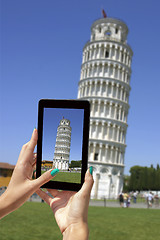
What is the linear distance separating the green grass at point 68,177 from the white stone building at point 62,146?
0.21 feet

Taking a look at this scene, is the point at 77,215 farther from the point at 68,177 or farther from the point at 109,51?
the point at 109,51

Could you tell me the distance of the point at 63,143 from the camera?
2.68 meters

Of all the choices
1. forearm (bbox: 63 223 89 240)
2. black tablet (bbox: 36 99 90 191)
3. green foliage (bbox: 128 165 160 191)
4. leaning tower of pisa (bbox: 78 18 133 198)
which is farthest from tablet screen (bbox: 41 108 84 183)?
green foliage (bbox: 128 165 160 191)

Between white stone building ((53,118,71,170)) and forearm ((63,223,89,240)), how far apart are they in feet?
1.97

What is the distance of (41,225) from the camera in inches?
464

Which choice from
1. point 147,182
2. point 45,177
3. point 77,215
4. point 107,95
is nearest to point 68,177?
point 45,177

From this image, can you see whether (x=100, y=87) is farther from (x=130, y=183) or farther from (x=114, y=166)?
Answer: (x=130, y=183)

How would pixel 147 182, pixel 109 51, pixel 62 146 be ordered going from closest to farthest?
pixel 62 146
pixel 109 51
pixel 147 182

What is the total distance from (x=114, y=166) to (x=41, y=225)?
41673mm

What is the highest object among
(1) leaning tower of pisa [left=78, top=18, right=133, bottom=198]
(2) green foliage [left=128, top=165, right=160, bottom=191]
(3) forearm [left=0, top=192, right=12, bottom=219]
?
(1) leaning tower of pisa [left=78, top=18, right=133, bottom=198]

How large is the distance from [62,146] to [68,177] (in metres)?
0.34

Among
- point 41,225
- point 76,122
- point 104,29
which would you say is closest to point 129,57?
point 104,29

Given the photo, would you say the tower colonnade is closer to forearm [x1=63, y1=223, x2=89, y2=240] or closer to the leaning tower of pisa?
the leaning tower of pisa

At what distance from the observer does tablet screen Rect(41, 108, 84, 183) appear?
2551mm
